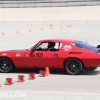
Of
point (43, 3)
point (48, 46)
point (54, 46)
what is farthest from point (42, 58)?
point (43, 3)

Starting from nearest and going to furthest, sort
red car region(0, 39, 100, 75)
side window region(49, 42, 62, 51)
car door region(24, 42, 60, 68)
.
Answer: red car region(0, 39, 100, 75)
car door region(24, 42, 60, 68)
side window region(49, 42, 62, 51)

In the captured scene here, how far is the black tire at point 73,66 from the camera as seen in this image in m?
13.5

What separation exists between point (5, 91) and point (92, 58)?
11.1ft

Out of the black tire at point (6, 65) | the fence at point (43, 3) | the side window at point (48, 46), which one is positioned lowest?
the black tire at point (6, 65)

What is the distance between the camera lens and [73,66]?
13594mm

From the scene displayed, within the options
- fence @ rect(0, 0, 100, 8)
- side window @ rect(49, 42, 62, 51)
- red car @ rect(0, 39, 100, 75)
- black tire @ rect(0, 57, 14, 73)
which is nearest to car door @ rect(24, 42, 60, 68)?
red car @ rect(0, 39, 100, 75)

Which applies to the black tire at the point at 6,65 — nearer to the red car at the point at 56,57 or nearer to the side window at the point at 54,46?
the red car at the point at 56,57

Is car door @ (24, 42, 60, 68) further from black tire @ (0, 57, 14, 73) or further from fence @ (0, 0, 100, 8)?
fence @ (0, 0, 100, 8)

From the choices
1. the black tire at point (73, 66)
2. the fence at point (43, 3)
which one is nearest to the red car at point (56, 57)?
the black tire at point (73, 66)

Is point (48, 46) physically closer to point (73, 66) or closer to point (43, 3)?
point (73, 66)

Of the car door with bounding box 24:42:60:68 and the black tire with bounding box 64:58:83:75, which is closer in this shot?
the black tire with bounding box 64:58:83:75

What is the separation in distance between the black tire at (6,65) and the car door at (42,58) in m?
0.55

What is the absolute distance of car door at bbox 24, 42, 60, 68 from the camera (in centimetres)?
1394

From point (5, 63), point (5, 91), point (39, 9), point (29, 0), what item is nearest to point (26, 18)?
point (39, 9)
